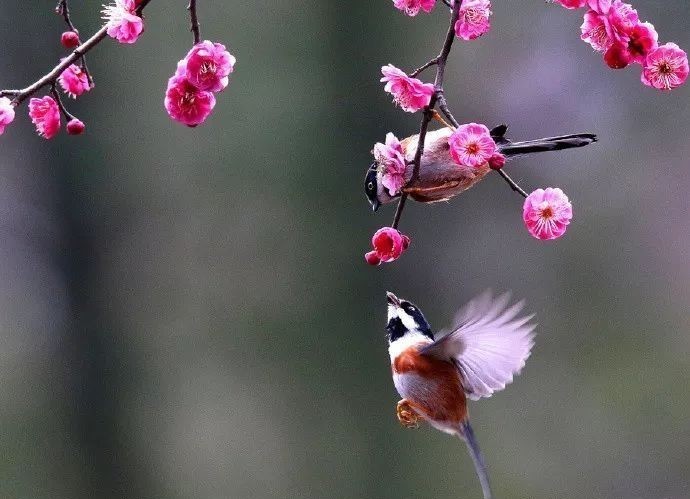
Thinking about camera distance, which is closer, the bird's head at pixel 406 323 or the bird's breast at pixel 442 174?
the bird's breast at pixel 442 174

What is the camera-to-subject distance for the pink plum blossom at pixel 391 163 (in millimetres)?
1452

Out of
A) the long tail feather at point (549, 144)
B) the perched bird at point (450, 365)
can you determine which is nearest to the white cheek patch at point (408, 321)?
the perched bird at point (450, 365)

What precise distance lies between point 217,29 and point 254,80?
40 cm

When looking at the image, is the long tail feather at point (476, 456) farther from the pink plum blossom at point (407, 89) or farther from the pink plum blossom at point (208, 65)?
the pink plum blossom at point (208, 65)

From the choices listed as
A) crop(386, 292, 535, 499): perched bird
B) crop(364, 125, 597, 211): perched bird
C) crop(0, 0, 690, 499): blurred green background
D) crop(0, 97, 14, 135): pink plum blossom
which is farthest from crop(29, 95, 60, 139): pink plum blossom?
crop(0, 0, 690, 499): blurred green background

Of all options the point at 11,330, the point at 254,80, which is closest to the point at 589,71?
the point at 254,80

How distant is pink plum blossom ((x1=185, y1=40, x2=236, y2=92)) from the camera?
1406 millimetres

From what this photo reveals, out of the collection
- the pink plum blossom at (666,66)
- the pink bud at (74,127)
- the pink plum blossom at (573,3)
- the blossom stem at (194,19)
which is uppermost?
the pink plum blossom at (573,3)

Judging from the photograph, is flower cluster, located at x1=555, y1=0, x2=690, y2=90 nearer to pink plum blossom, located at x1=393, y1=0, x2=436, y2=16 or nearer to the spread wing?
pink plum blossom, located at x1=393, y1=0, x2=436, y2=16

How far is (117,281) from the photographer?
221 inches

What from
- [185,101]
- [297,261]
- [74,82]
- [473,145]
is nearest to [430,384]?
[473,145]

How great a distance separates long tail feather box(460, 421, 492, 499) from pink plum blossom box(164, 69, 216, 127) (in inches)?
33.1

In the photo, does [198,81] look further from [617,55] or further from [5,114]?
[617,55]

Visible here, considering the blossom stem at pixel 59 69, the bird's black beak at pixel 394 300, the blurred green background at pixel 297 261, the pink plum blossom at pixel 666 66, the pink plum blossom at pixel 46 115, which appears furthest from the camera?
the blurred green background at pixel 297 261
